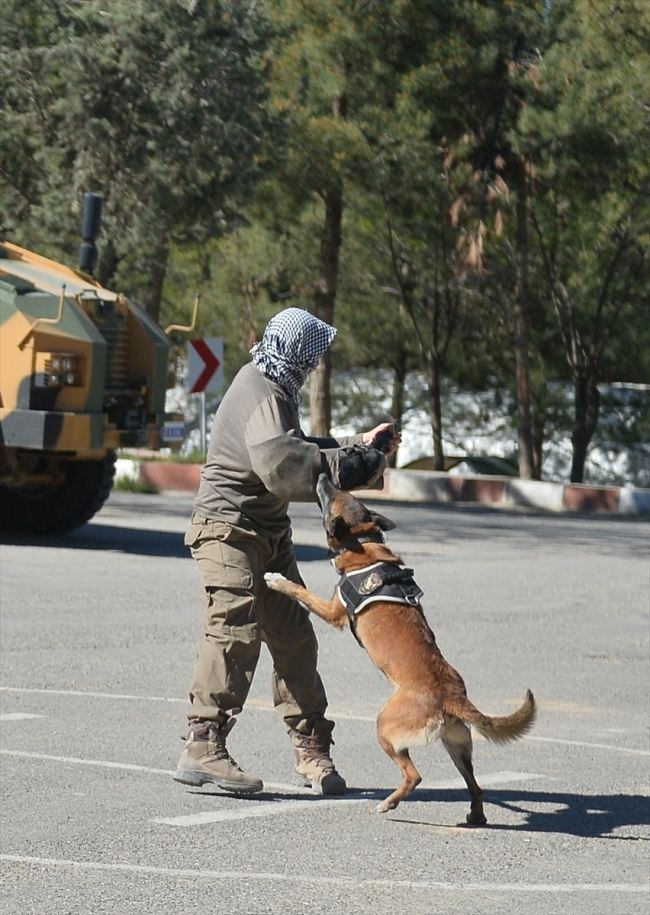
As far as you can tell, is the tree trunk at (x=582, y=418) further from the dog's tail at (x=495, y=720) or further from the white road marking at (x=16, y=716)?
the dog's tail at (x=495, y=720)

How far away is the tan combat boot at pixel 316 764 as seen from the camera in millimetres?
5844

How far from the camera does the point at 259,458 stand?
552cm

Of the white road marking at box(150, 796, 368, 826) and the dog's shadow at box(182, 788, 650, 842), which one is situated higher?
the dog's shadow at box(182, 788, 650, 842)

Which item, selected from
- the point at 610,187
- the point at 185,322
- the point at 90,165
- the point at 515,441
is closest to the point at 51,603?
the point at 90,165

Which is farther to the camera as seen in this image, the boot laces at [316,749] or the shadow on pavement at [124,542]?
the shadow on pavement at [124,542]

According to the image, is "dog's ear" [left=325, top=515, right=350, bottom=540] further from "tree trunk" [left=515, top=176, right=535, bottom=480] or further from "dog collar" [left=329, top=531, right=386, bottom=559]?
"tree trunk" [left=515, top=176, right=535, bottom=480]

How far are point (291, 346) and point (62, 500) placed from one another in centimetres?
916

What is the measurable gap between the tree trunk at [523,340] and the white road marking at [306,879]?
21.7m

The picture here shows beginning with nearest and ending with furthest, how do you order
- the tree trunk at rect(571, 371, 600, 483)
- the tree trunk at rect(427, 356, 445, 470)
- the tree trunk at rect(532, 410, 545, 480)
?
1. the tree trunk at rect(571, 371, 600, 483)
2. the tree trunk at rect(427, 356, 445, 470)
3. the tree trunk at rect(532, 410, 545, 480)

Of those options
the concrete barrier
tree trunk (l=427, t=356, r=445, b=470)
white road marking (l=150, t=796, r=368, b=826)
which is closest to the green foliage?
tree trunk (l=427, t=356, r=445, b=470)

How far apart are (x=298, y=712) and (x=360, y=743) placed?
1.00m

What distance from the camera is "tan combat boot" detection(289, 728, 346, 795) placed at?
5844 millimetres

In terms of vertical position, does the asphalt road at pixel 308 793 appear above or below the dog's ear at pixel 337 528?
below

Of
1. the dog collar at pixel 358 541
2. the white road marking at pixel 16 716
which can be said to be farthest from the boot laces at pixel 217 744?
the white road marking at pixel 16 716
